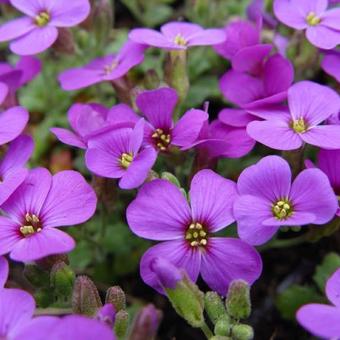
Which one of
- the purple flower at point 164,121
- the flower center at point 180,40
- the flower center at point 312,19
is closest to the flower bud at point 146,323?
the purple flower at point 164,121

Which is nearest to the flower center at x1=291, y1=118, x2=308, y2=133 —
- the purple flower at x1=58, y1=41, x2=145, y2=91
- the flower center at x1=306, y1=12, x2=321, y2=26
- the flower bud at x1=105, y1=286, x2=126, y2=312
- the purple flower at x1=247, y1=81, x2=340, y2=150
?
the purple flower at x1=247, y1=81, x2=340, y2=150

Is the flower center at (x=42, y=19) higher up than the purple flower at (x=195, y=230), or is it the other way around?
the flower center at (x=42, y=19)

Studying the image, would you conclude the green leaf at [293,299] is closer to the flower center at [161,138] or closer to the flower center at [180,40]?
the flower center at [161,138]

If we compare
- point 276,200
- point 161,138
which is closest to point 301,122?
point 276,200

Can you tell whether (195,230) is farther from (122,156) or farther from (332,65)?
(332,65)

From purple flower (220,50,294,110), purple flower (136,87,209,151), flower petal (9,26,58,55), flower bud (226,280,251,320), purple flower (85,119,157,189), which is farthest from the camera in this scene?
flower petal (9,26,58,55)

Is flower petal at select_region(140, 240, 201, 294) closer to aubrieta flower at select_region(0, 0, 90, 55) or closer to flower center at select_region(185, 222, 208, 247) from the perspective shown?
flower center at select_region(185, 222, 208, 247)

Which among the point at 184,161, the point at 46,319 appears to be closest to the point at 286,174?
the point at 184,161
